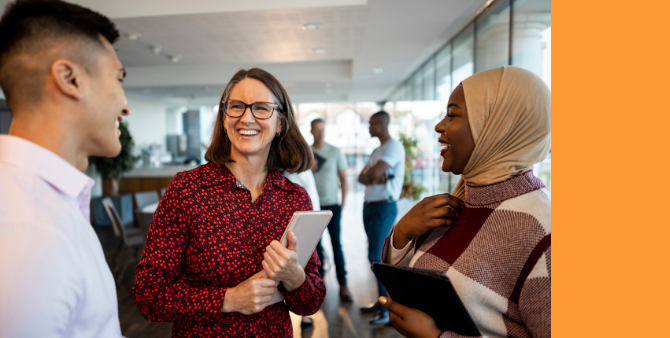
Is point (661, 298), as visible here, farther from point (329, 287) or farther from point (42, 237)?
point (329, 287)

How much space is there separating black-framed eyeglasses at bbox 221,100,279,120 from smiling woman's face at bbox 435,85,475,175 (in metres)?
0.63

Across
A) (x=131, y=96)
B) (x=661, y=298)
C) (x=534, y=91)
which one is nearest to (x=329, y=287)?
(x=534, y=91)

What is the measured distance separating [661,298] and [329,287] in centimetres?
430

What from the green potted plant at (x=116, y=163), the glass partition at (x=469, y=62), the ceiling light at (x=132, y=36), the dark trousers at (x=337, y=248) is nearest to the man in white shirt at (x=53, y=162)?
the glass partition at (x=469, y=62)

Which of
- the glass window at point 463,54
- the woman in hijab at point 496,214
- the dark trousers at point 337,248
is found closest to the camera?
the woman in hijab at point 496,214

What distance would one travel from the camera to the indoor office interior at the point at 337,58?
3.57 m

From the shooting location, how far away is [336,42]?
5.51m

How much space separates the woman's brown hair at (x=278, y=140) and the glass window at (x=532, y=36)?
5.80ft

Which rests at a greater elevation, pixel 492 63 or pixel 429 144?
pixel 492 63

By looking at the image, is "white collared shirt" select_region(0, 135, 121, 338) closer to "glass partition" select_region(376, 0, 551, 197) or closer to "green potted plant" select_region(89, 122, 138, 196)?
"glass partition" select_region(376, 0, 551, 197)

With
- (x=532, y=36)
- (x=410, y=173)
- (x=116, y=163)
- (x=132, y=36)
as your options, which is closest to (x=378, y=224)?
(x=532, y=36)

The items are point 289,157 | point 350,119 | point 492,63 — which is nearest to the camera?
point 289,157

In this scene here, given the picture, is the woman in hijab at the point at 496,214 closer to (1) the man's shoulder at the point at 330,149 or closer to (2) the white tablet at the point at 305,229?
(2) the white tablet at the point at 305,229

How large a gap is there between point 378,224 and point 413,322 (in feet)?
8.98
